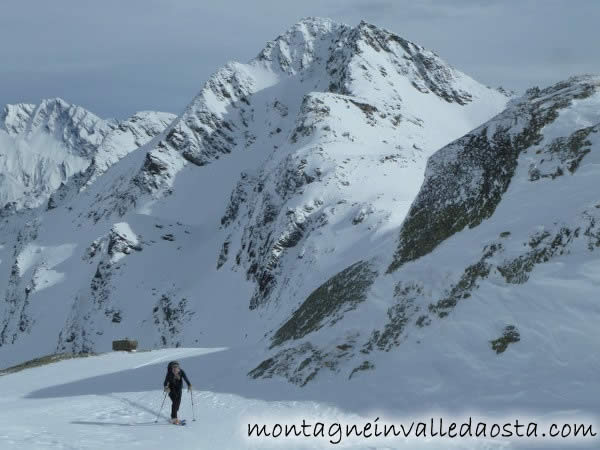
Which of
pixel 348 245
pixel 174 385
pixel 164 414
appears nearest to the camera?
pixel 174 385

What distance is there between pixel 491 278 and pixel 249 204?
224 feet

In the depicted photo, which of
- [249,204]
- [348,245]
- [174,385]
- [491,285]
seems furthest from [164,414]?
[249,204]

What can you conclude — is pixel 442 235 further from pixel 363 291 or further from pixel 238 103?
pixel 238 103

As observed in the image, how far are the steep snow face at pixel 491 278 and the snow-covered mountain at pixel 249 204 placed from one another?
1725mm

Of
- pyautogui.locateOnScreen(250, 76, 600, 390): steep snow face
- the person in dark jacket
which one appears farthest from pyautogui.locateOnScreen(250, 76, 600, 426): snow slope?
the person in dark jacket

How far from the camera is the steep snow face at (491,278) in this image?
43.2 ft

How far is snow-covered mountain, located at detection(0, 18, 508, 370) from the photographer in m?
53.6

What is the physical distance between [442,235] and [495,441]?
10.2 m

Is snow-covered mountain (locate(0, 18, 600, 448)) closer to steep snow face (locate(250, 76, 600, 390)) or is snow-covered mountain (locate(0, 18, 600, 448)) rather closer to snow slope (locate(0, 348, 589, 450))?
steep snow face (locate(250, 76, 600, 390))

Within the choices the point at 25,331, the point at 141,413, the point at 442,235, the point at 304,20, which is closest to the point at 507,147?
the point at 442,235

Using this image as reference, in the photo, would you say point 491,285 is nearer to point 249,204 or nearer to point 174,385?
point 174,385

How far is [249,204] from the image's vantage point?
83000 mm

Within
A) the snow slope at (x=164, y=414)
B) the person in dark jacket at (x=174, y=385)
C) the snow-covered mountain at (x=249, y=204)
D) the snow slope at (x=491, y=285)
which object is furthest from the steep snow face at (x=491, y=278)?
the person in dark jacket at (x=174, y=385)

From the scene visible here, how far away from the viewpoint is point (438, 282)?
17203 millimetres
